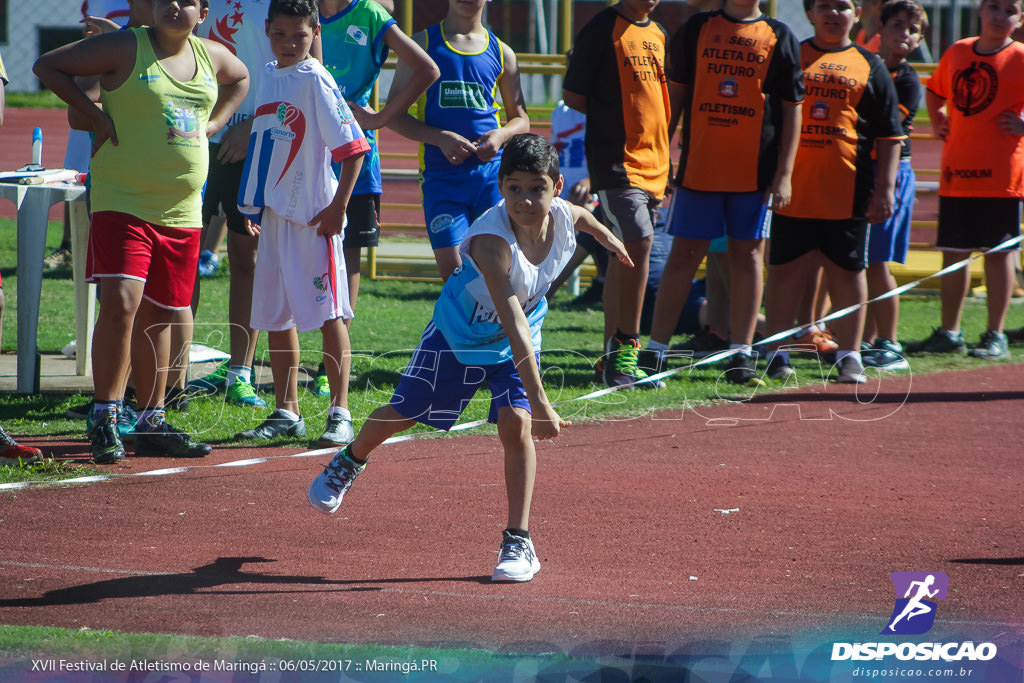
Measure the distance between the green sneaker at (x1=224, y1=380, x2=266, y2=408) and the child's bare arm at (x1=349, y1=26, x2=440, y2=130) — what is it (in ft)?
5.17

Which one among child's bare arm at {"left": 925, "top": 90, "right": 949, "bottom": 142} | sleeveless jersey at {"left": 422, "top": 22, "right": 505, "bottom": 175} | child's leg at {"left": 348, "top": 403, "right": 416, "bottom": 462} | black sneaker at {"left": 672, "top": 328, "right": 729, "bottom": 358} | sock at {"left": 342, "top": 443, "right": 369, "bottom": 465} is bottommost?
black sneaker at {"left": 672, "top": 328, "right": 729, "bottom": 358}

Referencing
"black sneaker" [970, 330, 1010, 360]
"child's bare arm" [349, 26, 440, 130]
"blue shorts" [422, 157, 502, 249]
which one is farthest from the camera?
"black sneaker" [970, 330, 1010, 360]

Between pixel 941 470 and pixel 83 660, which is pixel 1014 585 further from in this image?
pixel 83 660

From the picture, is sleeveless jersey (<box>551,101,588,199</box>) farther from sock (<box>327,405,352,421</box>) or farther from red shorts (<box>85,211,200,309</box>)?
red shorts (<box>85,211,200,309</box>)

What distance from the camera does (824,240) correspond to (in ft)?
25.1

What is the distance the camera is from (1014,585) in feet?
13.3

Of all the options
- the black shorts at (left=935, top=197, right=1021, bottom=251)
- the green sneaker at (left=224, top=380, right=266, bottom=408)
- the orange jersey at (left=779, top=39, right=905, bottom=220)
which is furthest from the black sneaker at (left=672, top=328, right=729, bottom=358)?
the green sneaker at (left=224, top=380, right=266, bottom=408)

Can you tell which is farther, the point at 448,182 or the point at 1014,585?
the point at 448,182

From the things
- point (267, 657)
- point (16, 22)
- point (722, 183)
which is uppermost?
point (16, 22)

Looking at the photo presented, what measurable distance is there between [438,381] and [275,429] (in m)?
1.84

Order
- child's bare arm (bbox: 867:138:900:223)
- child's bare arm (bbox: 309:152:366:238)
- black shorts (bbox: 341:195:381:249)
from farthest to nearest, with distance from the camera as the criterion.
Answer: child's bare arm (bbox: 867:138:900:223)
black shorts (bbox: 341:195:381:249)
child's bare arm (bbox: 309:152:366:238)

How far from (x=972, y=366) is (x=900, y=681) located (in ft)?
18.0

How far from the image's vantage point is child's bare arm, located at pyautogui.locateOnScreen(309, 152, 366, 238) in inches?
223

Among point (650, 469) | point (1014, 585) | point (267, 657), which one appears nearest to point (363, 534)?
point (267, 657)
